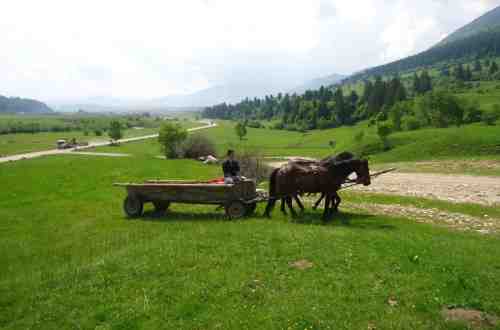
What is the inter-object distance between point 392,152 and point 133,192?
4422 centimetres

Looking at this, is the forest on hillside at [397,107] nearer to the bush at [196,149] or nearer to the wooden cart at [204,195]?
the bush at [196,149]

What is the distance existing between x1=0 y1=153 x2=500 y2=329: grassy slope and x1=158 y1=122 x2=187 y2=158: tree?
4560 cm

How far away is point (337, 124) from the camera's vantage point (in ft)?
420

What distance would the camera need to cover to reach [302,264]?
9148 millimetres

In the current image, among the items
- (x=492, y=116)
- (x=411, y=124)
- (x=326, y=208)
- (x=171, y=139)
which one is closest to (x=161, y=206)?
(x=326, y=208)

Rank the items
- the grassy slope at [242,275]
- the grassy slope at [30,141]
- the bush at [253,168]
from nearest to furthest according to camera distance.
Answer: the grassy slope at [242,275], the bush at [253,168], the grassy slope at [30,141]

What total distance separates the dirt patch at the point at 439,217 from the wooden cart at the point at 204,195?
5.93 m

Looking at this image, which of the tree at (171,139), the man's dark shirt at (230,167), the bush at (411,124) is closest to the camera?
the man's dark shirt at (230,167)

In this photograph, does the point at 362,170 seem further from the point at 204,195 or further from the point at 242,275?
the point at 242,275

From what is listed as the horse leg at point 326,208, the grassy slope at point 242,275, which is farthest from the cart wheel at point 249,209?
the horse leg at point 326,208

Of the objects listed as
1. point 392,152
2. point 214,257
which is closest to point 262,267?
point 214,257

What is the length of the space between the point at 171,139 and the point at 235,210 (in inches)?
1895

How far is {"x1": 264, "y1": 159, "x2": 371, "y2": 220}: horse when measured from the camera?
14.3 metres

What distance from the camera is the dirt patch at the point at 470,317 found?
6.43 meters
